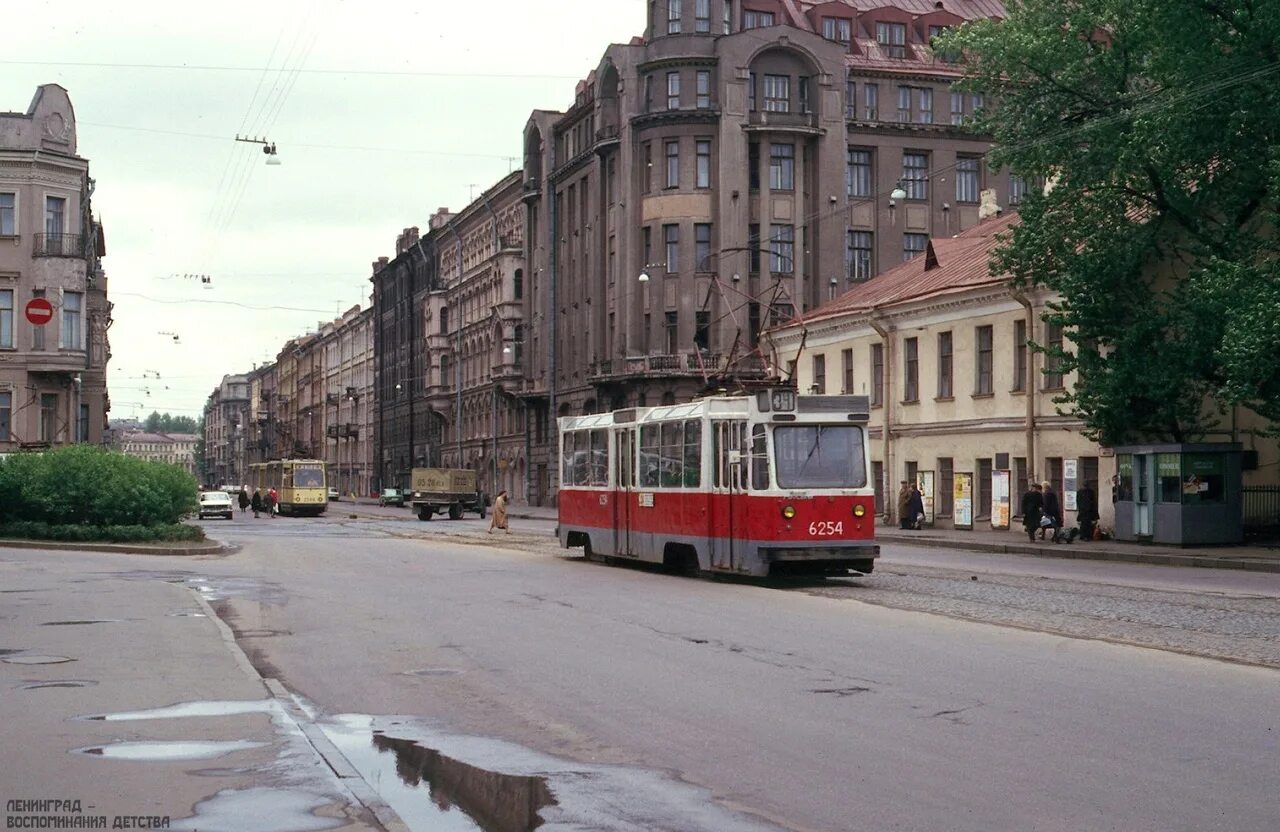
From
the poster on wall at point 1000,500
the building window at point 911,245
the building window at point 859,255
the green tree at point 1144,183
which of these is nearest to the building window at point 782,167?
the building window at point 859,255

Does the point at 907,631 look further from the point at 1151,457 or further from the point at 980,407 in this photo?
the point at 980,407

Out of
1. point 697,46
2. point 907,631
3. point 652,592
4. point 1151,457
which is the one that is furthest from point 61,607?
point 697,46

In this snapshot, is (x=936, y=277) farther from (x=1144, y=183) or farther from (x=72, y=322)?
(x=72, y=322)

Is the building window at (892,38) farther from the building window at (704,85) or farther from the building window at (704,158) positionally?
the building window at (704,158)

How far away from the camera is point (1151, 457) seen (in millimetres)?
36219

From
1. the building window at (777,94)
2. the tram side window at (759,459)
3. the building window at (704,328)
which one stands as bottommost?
the tram side window at (759,459)

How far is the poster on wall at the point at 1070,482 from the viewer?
42.5m

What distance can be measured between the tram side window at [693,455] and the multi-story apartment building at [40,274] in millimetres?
38979

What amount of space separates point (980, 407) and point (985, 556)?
12.2 metres

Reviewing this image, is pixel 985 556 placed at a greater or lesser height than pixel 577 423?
lesser

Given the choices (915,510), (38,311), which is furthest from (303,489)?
(915,510)

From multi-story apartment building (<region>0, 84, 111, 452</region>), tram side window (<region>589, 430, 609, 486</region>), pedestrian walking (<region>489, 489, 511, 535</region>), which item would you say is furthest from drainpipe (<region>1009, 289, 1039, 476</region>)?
multi-story apartment building (<region>0, 84, 111, 452</region>)

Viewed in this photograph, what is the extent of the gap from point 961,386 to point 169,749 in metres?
41.1

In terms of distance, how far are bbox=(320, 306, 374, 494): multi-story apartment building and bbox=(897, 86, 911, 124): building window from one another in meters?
69.5
